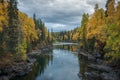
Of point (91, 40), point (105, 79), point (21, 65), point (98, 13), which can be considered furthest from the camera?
point (91, 40)

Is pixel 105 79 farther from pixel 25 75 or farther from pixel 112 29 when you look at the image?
pixel 25 75

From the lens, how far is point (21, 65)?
44.8m

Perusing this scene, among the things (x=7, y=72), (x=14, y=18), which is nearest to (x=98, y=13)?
(x=14, y=18)

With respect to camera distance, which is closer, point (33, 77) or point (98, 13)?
point (33, 77)

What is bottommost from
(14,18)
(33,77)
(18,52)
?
(33,77)

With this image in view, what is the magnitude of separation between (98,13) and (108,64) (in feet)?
68.8

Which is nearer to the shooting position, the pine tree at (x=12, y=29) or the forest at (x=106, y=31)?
the forest at (x=106, y=31)

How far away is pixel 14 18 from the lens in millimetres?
47188

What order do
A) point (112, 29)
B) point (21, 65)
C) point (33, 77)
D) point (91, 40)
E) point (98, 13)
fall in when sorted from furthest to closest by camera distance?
1. point (91, 40)
2. point (98, 13)
3. point (21, 65)
4. point (33, 77)
5. point (112, 29)

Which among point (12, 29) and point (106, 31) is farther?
point (106, 31)

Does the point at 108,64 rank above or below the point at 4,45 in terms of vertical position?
below

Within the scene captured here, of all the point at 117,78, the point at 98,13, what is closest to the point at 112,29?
the point at 117,78

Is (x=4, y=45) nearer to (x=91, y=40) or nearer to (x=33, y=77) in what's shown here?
(x=33, y=77)

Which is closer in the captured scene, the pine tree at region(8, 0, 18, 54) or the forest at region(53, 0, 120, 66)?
the forest at region(53, 0, 120, 66)
